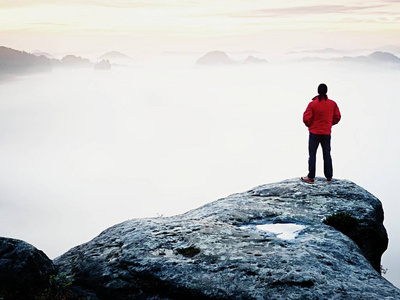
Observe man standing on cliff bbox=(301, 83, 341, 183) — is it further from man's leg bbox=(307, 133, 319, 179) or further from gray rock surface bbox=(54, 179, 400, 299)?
gray rock surface bbox=(54, 179, 400, 299)

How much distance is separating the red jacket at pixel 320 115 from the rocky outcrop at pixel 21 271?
12.6 m

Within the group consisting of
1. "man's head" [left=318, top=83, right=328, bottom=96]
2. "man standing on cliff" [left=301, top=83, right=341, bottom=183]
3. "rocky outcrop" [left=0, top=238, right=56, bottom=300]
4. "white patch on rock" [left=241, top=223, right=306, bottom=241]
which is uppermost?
"man's head" [left=318, top=83, right=328, bottom=96]

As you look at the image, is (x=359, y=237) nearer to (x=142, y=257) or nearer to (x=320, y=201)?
(x=320, y=201)

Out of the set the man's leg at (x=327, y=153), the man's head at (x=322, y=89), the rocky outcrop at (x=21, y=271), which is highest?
the man's head at (x=322, y=89)

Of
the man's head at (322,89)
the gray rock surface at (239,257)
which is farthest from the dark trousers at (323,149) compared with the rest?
the gray rock surface at (239,257)

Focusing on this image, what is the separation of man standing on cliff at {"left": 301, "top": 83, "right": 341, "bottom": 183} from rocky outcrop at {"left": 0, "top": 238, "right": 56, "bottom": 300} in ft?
41.4

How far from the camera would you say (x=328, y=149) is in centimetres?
1902

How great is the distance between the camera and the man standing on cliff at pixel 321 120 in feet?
60.0

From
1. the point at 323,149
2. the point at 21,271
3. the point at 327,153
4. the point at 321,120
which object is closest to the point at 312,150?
the point at 323,149

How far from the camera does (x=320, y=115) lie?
1844 centimetres

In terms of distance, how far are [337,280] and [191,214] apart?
860cm

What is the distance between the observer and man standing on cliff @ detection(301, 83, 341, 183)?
1828 centimetres

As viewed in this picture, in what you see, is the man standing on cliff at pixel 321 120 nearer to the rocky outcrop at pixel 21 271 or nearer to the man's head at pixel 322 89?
the man's head at pixel 322 89

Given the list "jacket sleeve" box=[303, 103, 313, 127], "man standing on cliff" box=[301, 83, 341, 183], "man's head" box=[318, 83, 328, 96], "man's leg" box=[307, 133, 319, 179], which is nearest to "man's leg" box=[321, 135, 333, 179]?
"man standing on cliff" box=[301, 83, 341, 183]
